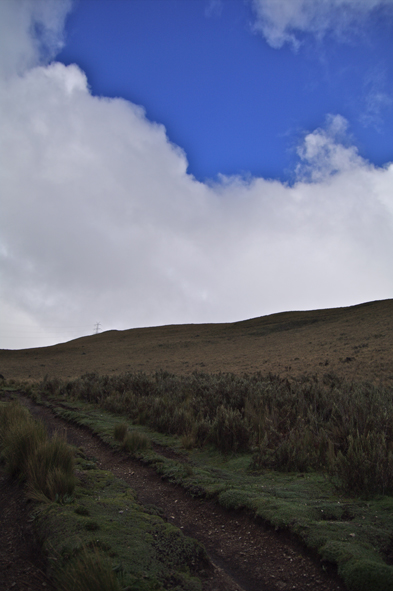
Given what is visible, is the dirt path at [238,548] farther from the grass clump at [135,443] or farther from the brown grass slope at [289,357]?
the brown grass slope at [289,357]

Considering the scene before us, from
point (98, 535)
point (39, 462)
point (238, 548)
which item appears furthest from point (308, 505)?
point (39, 462)

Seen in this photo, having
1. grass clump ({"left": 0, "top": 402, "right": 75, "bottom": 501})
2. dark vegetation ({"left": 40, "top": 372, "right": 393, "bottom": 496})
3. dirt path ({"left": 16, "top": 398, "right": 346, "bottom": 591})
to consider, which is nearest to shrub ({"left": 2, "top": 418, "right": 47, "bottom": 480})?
grass clump ({"left": 0, "top": 402, "right": 75, "bottom": 501})

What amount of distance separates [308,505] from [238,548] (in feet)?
3.66

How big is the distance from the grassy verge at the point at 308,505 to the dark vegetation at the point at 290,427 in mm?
260

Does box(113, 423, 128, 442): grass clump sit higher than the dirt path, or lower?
higher

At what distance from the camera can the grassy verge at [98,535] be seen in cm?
281

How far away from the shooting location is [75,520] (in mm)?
3748

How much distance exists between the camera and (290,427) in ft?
27.5

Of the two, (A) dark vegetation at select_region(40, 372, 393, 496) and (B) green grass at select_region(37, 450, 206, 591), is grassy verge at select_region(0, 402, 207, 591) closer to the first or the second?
(B) green grass at select_region(37, 450, 206, 591)

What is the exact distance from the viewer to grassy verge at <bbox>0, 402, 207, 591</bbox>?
281cm

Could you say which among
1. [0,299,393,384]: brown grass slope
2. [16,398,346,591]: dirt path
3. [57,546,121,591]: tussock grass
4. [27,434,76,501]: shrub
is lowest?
[16,398,346,591]: dirt path

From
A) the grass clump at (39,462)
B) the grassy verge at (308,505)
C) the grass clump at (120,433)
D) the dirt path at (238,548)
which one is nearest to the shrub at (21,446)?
the grass clump at (39,462)

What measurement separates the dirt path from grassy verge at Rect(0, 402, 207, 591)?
345 millimetres

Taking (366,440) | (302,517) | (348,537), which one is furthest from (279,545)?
(366,440)
